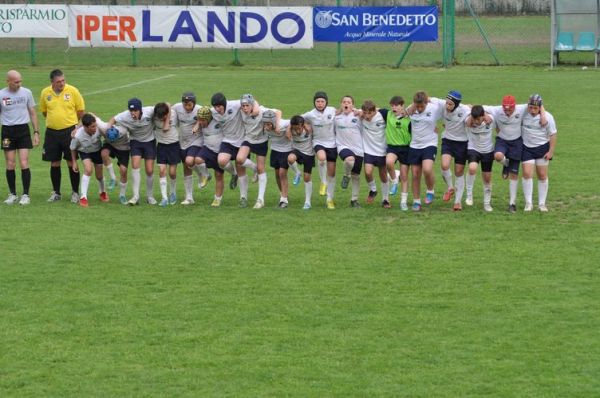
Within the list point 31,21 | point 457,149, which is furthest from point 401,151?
point 31,21

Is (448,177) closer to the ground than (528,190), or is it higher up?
higher up

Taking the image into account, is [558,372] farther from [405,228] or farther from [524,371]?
[405,228]

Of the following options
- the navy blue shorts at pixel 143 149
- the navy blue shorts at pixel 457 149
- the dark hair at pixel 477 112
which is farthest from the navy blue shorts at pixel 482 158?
the navy blue shorts at pixel 143 149

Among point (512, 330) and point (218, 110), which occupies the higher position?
point (218, 110)

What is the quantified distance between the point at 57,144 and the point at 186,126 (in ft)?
6.83

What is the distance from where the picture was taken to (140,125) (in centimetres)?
1716

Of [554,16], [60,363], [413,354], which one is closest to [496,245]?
[413,354]

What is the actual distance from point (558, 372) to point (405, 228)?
616 cm

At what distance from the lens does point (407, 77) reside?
35500mm

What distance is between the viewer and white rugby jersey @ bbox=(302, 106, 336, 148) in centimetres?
1686

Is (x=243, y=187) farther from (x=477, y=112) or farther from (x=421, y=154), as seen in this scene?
(x=477, y=112)

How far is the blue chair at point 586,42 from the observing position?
38.0m

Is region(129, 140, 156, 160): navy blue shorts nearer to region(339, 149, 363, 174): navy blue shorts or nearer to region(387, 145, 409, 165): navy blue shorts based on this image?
region(339, 149, 363, 174): navy blue shorts

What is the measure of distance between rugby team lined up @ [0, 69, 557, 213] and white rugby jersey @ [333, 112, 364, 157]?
15 mm
